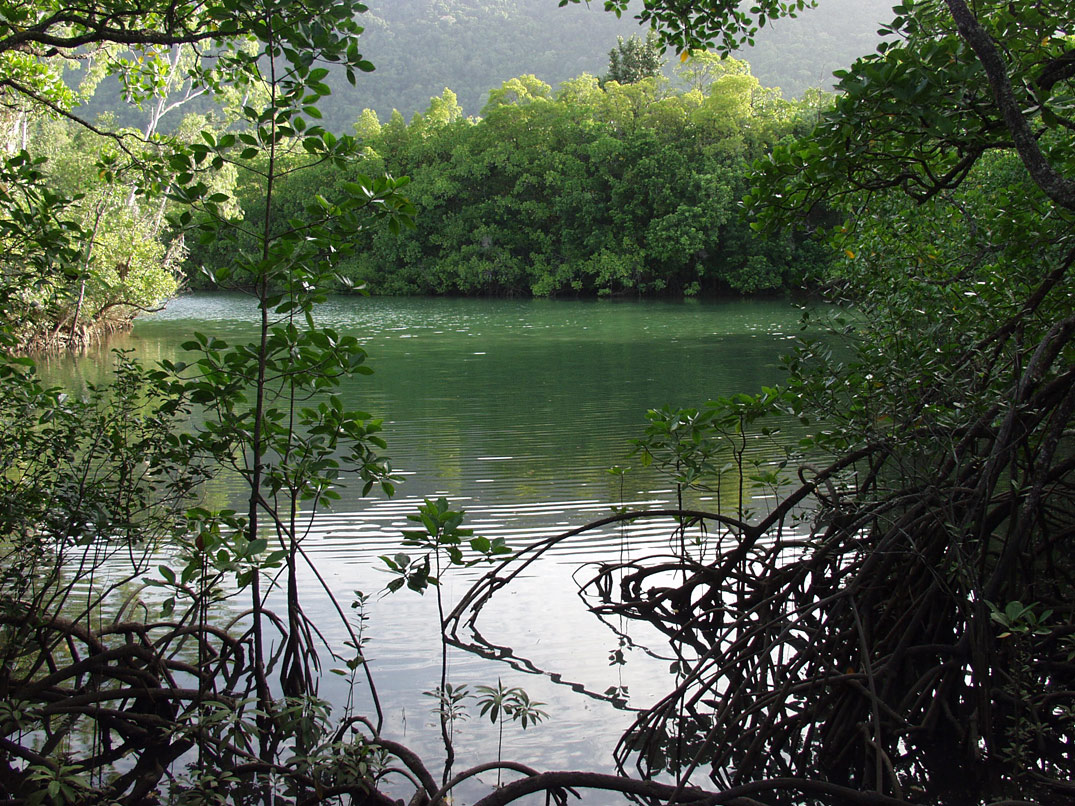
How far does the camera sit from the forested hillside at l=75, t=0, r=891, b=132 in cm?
12150

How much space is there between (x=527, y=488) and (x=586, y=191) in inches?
1528

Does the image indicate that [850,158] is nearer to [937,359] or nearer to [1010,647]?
[937,359]

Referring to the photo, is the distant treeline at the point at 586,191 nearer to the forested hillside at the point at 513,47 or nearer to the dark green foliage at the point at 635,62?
the dark green foliage at the point at 635,62

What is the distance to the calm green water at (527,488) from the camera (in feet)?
14.3

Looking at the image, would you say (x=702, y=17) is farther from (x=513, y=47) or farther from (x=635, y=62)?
(x=513, y=47)

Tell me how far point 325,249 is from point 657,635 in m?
2.94

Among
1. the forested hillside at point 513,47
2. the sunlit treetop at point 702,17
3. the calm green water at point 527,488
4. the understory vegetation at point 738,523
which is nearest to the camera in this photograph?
the understory vegetation at point 738,523

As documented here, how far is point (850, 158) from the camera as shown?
134 inches

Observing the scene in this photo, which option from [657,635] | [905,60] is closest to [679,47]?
[905,60]

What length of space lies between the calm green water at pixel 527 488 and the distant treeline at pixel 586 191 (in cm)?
1632

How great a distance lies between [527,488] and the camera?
28.3 ft

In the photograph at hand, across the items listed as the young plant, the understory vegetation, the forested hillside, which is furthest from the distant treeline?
the forested hillside

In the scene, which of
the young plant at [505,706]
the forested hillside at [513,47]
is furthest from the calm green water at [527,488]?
the forested hillside at [513,47]

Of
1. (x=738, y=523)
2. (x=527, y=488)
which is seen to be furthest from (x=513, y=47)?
(x=738, y=523)
